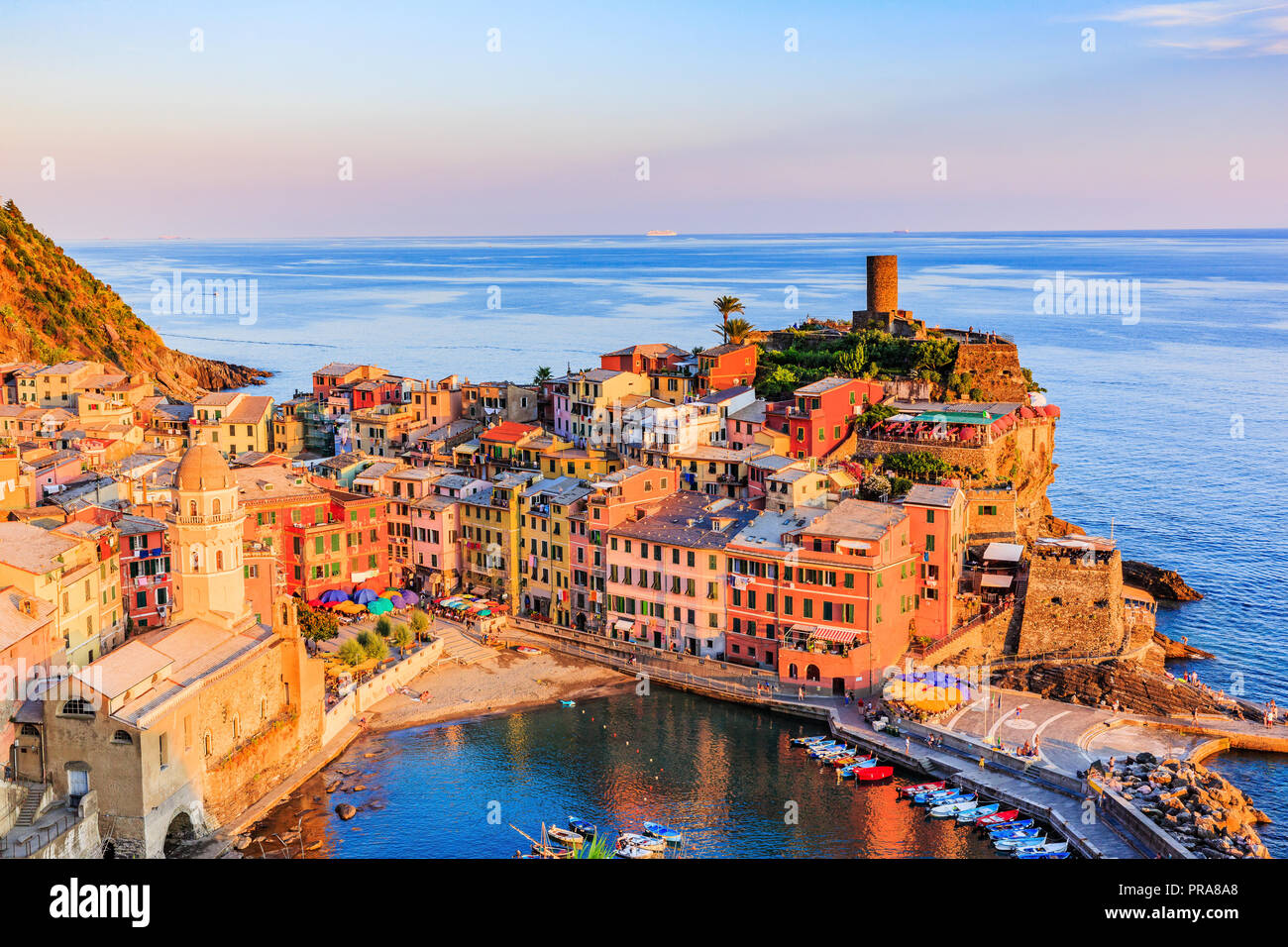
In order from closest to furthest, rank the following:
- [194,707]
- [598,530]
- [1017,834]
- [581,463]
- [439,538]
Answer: [194,707] < [1017,834] < [598,530] < [439,538] < [581,463]

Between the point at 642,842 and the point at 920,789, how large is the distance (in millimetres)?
7575

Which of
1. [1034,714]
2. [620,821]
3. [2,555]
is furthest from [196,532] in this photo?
[1034,714]

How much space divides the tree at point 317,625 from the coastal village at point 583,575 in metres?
0.09

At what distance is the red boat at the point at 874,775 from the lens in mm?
32281

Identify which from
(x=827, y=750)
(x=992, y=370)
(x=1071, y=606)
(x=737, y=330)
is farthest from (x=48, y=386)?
(x=1071, y=606)

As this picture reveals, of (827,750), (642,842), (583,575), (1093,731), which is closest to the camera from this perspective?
(642,842)

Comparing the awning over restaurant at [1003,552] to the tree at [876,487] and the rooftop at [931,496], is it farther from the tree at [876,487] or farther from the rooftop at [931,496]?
the tree at [876,487]

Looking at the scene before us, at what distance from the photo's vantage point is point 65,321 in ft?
280

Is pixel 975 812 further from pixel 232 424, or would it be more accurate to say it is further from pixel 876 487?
pixel 232 424

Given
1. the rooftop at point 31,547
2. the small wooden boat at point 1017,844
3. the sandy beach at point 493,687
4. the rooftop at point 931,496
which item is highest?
the rooftop at point 31,547

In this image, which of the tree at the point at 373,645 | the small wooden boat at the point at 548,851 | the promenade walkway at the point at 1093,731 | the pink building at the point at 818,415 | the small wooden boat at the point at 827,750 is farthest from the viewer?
the pink building at the point at 818,415

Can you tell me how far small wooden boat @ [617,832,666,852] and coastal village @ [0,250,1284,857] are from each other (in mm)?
8026

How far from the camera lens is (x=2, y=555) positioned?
97.0 feet

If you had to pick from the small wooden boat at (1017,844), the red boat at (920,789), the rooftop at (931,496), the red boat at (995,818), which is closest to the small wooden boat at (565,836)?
the red boat at (920,789)
